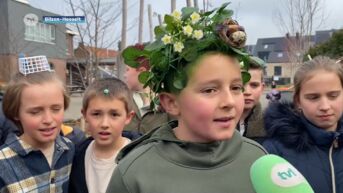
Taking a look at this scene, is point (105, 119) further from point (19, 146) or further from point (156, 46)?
point (156, 46)

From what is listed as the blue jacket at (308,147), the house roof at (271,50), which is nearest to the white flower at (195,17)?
the blue jacket at (308,147)

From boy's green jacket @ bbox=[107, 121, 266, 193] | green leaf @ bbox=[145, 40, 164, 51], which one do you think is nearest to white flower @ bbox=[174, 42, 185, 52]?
green leaf @ bbox=[145, 40, 164, 51]

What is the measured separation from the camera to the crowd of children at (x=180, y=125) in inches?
71.4

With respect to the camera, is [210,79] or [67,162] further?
[67,162]

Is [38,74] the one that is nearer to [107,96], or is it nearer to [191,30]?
[107,96]

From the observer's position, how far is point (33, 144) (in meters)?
2.75

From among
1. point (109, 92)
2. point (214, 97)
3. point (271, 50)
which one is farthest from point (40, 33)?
point (271, 50)

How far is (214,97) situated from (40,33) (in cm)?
3552

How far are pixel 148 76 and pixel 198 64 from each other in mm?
351

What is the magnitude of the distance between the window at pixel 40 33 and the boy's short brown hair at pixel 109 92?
30824 mm

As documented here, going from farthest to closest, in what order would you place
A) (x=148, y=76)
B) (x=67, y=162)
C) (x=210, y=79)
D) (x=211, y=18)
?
(x=67, y=162) < (x=148, y=76) < (x=211, y=18) < (x=210, y=79)

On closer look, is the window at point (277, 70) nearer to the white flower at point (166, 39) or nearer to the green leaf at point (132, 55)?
the green leaf at point (132, 55)

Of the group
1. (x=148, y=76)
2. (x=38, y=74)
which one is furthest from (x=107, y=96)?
(x=148, y=76)

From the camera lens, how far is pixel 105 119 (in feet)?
9.66
